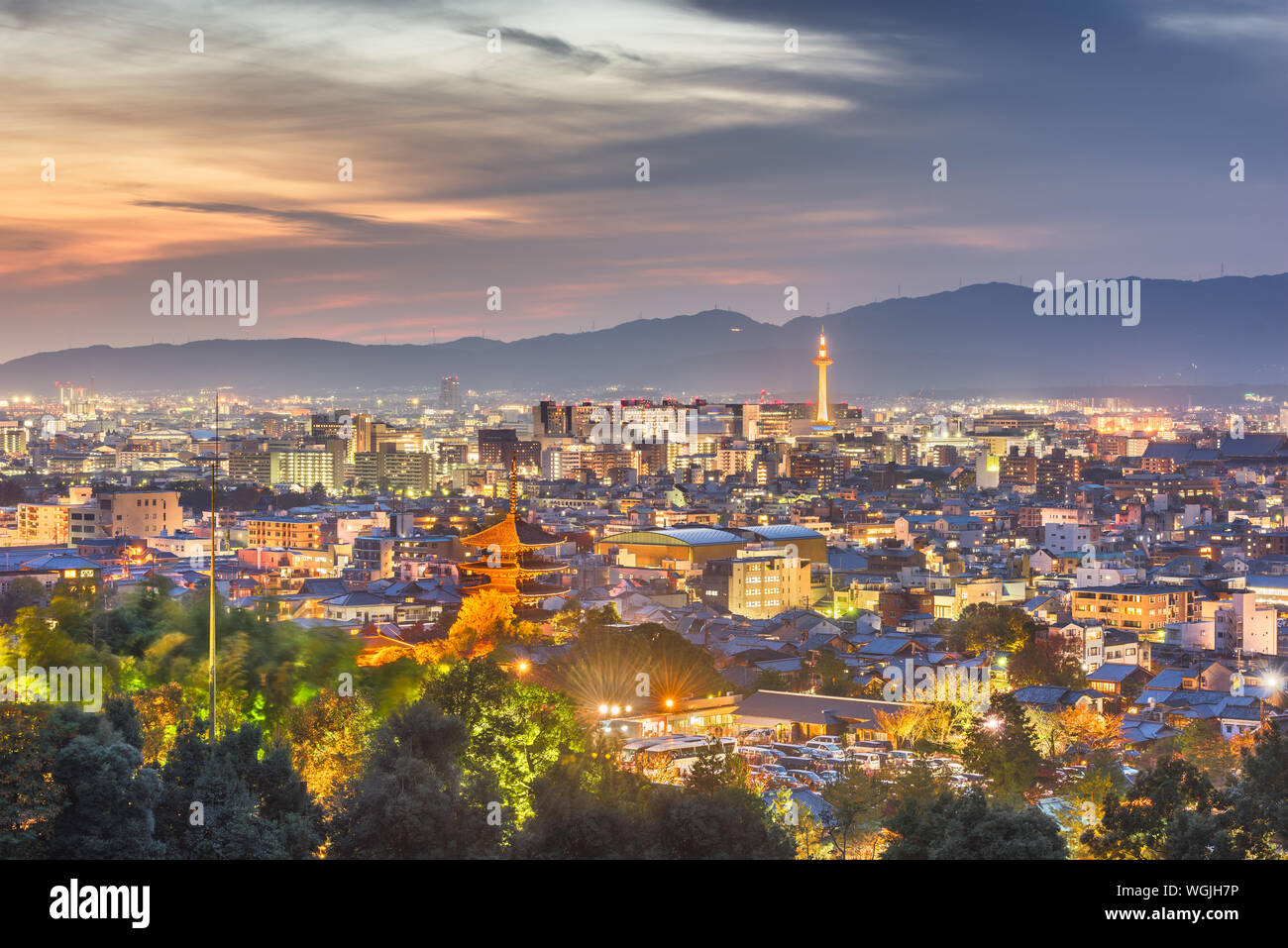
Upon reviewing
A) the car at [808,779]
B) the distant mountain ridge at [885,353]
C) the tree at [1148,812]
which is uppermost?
the distant mountain ridge at [885,353]

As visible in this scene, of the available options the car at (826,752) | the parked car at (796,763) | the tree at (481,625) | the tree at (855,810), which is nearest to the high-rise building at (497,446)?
the tree at (481,625)

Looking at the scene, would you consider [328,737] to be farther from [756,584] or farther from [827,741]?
[756,584]

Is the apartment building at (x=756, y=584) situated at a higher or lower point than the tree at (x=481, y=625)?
Answer: lower

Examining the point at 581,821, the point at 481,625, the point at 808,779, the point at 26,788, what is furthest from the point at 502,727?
the point at 481,625

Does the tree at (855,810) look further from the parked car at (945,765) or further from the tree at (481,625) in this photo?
the tree at (481,625)

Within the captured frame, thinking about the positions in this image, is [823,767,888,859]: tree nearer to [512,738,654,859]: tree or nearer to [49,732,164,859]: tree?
[512,738,654,859]: tree
